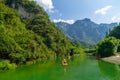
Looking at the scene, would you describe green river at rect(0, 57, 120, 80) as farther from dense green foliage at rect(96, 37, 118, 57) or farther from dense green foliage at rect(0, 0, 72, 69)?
dense green foliage at rect(96, 37, 118, 57)

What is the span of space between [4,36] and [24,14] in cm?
8896

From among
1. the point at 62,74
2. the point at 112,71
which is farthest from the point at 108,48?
the point at 62,74

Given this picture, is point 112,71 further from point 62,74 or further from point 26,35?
point 26,35

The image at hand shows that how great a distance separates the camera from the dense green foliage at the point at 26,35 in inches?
3254

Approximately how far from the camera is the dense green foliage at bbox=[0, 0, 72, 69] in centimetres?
8265

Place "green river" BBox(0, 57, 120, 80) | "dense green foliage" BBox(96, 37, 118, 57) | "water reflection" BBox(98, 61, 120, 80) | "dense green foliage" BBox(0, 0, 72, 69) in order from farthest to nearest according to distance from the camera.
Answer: "dense green foliage" BBox(96, 37, 118, 57)
"dense green foliage" BBox(0, 0, 72, 69)
"water reflection" BBox(98, 61, 120, 80)
"green river" BBox(0, 57, 120, 80)

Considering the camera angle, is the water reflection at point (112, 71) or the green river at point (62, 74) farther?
the water reflection at point (112, 71)

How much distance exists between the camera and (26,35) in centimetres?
10825

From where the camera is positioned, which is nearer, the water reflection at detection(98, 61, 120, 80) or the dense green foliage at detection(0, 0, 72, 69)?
the water reflection at detection(98, 61, 120, 80)

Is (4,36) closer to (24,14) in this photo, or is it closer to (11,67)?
(11,67)

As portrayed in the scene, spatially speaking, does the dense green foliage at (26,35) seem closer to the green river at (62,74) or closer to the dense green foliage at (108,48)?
the green river at (62,74)

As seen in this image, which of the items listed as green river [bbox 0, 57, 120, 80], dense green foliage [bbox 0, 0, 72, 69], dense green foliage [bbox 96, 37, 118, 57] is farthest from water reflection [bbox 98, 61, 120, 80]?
dense green foliage [bbox 96, 37, 118, 57]

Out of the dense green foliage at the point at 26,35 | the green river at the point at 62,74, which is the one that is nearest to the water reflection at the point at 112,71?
the green river at the point at 62,74

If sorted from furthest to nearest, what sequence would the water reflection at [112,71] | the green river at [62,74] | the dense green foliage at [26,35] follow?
the dense green foliage at [26,35], the water reflection at [112,71], the green river at [62,74]
